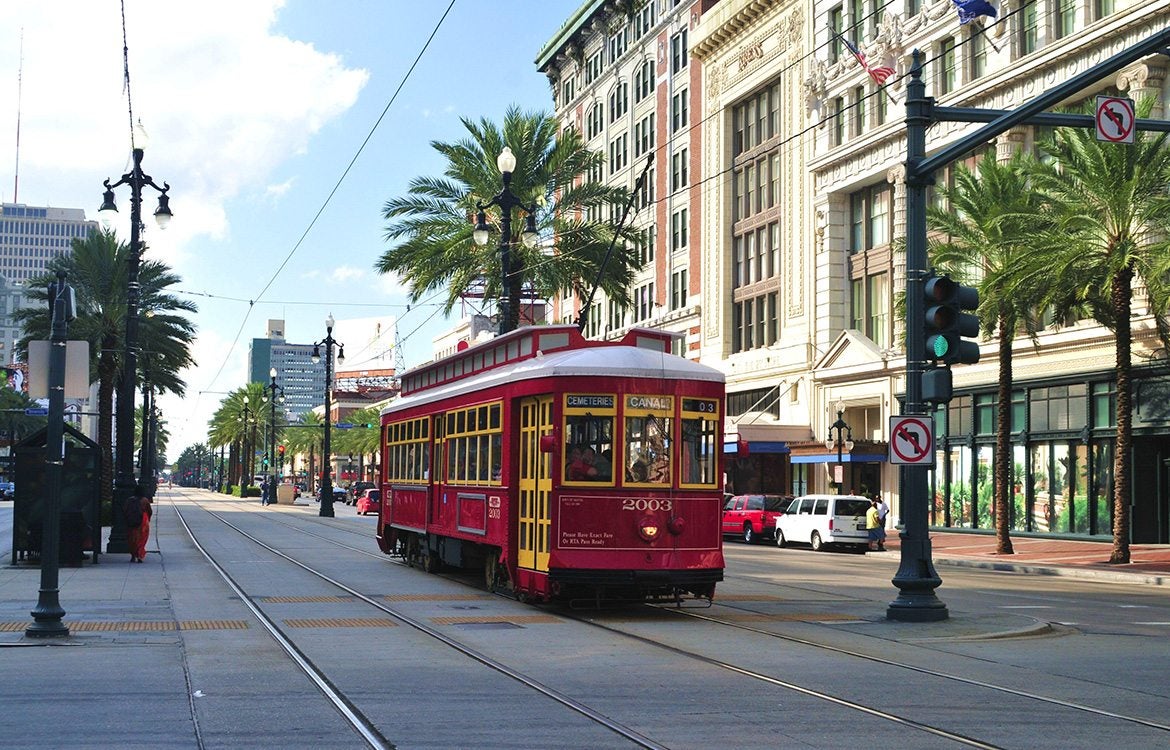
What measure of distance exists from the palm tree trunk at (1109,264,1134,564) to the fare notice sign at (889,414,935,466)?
55.5 feet

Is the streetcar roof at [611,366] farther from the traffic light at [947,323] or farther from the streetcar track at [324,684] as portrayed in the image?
the streetcar track at [324,684]

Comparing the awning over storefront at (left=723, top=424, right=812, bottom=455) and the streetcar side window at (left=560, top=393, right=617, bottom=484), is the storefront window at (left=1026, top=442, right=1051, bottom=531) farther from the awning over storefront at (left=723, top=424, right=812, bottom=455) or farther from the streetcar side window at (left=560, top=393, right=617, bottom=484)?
the streetcar side window at (left=560, top=393, right=617, bottom=484)

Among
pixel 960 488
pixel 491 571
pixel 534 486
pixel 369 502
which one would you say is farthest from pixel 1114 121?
pixel 369 502

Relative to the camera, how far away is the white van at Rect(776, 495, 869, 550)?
40.3 meters

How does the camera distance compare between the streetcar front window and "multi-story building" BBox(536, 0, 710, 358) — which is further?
"multi-story building" BBox(536, 0, 710, 358)

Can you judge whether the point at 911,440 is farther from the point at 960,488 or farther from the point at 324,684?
the point at 960,488

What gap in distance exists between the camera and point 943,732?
9.62m

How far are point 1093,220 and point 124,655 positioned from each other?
25556 mm

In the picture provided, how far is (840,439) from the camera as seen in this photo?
4666 cm

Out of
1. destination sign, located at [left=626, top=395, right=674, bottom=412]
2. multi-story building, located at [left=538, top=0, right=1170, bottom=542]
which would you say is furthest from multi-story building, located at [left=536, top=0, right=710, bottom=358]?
destination sign, located at [left=626, top=395, right=674, bottom=412]

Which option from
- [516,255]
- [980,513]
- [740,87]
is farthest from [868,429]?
[516,255]

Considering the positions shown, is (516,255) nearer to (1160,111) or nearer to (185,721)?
(1160,111)

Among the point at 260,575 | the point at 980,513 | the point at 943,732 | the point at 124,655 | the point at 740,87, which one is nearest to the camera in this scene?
the point at 943,732

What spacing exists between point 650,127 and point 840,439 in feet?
103
